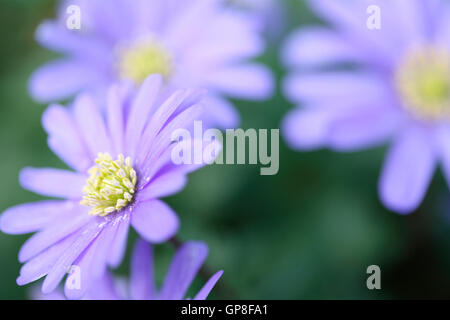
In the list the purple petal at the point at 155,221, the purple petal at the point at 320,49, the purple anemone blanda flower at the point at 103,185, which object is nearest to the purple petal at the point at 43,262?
the purple anemone blanda flower at the point at 103,185

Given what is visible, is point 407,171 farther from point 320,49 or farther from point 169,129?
point 169,129

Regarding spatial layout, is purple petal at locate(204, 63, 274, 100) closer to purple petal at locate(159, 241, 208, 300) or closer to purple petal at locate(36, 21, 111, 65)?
purple petal at locate(36, 21, 111, 65)

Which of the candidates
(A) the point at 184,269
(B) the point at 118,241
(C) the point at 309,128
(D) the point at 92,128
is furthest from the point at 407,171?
(B) the point at 118,241

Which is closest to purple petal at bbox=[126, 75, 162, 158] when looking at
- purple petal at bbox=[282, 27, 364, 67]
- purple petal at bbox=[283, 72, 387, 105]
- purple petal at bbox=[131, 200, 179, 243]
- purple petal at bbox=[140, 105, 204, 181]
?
purple petal at bbox=[140, 105, 204, 181]

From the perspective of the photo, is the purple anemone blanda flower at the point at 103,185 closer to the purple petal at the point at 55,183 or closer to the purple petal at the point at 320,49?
the purple petal at the point at 55,183
